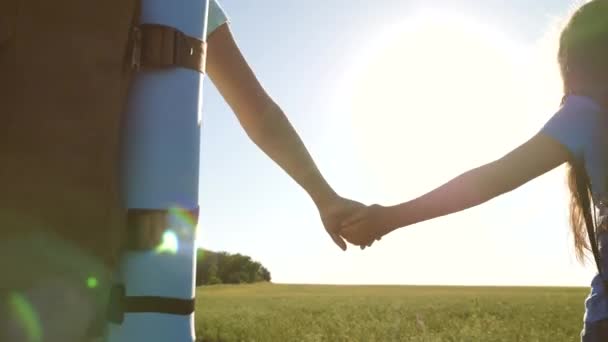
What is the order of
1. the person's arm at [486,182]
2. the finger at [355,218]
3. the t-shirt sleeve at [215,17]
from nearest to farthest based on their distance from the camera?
1. the t-shirt sleeve at [215,17]
2. the person's arm at [486,182]
3. the finger at [355,218]

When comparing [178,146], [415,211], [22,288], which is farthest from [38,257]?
[415,211]

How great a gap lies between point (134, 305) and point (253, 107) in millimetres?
1387

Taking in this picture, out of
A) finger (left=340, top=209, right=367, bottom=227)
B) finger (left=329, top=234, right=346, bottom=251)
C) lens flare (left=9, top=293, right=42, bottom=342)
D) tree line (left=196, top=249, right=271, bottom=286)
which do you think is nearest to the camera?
lens flare (left=9, top=293, right=42, bottom=342)

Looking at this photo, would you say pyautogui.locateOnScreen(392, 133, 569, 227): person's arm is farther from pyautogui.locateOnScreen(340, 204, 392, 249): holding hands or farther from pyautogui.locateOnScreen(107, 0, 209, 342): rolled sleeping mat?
pyautogui.locateOnScreen(107, 0, 209, 342): rolled sleeping mat

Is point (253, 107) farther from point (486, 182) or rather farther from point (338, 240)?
point (338, 240)

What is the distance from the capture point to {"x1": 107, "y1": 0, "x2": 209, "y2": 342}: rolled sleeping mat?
168 centimetres

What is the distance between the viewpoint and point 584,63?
3.07 m

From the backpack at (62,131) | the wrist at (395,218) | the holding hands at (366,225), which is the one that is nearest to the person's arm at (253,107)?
the wrist at (395,218)

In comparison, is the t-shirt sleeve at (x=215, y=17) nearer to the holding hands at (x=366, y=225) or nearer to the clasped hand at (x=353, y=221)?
the clasped hand at (x=353, y=221)

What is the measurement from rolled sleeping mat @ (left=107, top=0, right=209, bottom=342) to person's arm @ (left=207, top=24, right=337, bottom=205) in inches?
32.6

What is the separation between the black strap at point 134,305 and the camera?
5.50 ft

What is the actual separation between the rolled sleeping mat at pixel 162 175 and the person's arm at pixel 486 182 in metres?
1.85

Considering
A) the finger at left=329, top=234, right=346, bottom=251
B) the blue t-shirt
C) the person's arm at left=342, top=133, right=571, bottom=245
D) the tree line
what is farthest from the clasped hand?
the tree line

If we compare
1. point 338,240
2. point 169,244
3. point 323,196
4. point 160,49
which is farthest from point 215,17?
point 338,240
